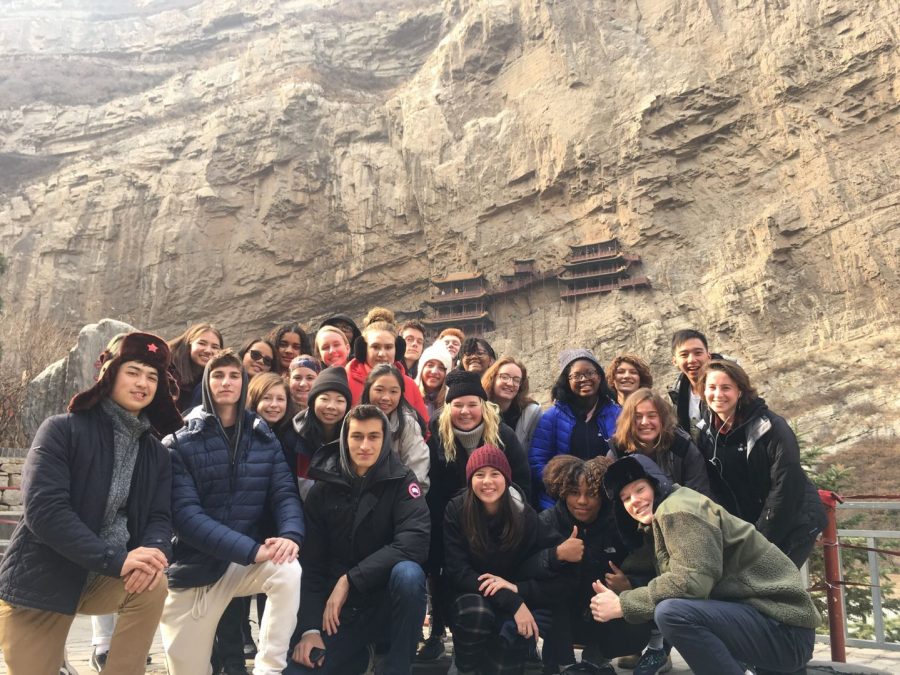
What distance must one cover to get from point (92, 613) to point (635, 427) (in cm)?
289

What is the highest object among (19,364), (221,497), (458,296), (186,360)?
(458,296)

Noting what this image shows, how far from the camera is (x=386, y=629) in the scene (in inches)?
144

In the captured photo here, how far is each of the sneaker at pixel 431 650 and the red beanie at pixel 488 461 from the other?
1.11m

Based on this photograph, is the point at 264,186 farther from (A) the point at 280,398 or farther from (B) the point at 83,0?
(B) the point at 83,0

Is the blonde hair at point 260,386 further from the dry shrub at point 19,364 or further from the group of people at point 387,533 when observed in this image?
the dry shrub at point 19,364

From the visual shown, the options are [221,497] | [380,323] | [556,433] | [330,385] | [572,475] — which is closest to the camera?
[221,497]

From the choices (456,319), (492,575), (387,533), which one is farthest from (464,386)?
(456,319)

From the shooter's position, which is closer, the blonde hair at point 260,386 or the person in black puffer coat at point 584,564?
the person in black puffer coat at point 584,564

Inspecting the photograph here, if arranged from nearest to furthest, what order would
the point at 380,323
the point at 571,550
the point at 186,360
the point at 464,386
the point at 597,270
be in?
the point at 571,550 → the point at 464,386 → the point at 186,360 → the point at 380,323 → the point at 597,270

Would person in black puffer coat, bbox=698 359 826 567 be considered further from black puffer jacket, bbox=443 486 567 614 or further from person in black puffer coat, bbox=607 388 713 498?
black puffer jacket, bbox=443 486 567 614

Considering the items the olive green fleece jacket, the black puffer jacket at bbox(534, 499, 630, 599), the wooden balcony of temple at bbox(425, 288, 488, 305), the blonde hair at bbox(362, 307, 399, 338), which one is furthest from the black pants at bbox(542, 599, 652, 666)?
the wooden balcony of temple at bbox(425, 288, 488, 305)

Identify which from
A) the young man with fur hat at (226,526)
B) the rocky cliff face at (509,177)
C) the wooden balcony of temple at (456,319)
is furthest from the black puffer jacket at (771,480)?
the wooden balcony of temple at (456,319)

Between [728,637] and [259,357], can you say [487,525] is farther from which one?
[259,357]

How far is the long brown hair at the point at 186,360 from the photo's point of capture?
4789mm
